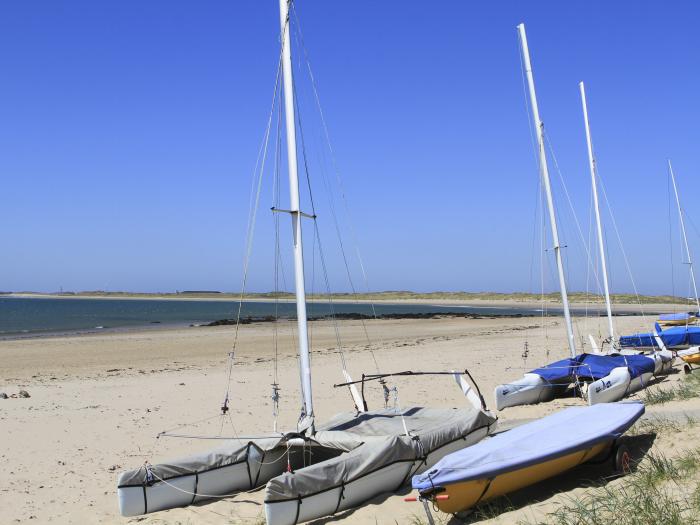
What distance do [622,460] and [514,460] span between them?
62.9 inches

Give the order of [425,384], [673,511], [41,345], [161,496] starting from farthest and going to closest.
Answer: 1. [41,345]
2. [425,384]
3. [161,496]
4. [673,511]

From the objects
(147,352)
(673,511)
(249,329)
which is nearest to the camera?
(673,511)

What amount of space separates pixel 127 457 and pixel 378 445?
4.96 meters

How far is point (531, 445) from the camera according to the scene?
7.91 m

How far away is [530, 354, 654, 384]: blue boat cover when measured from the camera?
15.1 m

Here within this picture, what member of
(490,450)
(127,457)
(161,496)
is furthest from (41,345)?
(490,450)

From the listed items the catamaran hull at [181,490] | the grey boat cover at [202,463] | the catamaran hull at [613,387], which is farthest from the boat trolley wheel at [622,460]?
the catamaran hull at [613,387]

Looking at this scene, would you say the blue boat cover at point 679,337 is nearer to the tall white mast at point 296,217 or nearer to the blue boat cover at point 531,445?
the blue boat cover at point 531,445

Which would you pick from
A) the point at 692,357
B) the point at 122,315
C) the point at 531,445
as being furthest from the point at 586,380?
the point at 122,315

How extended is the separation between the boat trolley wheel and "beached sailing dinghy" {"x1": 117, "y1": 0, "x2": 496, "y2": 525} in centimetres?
253

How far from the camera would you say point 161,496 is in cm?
884

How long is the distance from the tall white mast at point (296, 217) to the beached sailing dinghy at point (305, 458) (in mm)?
15

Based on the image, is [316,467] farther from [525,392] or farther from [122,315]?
[122,315]

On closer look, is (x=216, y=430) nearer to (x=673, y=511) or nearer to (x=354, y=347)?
(x=673, y=511)
